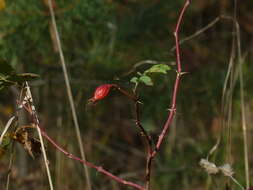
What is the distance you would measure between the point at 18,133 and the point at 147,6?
1267 mm

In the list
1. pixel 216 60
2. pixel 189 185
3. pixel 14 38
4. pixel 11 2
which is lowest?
pixel 189 185

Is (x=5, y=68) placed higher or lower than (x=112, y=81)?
higher

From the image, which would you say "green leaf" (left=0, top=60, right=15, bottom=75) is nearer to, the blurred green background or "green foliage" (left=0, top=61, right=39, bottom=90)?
"green foliage" (left=0, top=61, right=39, bottom=90)

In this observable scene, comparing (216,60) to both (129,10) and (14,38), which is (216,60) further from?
(14,38)

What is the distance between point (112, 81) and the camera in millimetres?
1816

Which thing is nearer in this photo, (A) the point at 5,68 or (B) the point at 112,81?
(A) the point at 5,68

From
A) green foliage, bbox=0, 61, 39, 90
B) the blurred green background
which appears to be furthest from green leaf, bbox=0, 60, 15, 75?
the blurred green background

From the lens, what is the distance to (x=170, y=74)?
2.12 m

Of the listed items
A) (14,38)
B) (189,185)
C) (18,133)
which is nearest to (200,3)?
(189,185)

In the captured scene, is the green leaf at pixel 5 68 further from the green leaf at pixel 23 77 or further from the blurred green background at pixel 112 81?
the blurred green background at pixel 112 81

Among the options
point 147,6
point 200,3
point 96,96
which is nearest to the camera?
point 96,96

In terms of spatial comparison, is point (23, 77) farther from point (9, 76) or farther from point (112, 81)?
point (112, 81)

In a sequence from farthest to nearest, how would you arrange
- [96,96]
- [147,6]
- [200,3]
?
[200,3] → [147,6] → [96,96]

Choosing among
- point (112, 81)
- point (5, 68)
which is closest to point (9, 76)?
point (5, 68)
